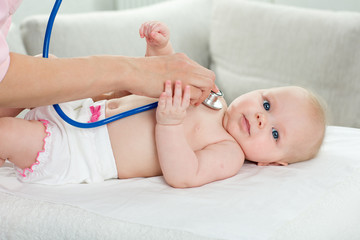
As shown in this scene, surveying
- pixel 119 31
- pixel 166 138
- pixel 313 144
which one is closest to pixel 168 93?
pixel 166 138

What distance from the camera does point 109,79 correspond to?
3.51 feet

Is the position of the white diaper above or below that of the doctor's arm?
below

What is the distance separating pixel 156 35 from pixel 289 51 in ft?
3.11

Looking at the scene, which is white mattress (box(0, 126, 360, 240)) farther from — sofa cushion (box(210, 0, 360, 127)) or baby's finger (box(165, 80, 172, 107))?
sofa cushion (box(210, 0, 360, 127))

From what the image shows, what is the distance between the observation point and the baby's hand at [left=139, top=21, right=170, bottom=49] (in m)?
1.39

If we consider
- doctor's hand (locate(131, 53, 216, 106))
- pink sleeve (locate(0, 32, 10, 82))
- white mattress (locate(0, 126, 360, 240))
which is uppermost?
pink sleeve (locate(0, 32, 10, 82))

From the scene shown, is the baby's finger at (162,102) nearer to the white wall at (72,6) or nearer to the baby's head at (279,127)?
the baby's head at (279,127)

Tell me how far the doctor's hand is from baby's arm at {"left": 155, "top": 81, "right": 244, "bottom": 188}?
0.06 feet

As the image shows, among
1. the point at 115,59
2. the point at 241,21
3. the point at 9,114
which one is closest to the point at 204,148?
the point at 115,59

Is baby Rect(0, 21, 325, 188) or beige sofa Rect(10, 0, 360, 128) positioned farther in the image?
beige sofa Rect(10, 0, 360, 128)

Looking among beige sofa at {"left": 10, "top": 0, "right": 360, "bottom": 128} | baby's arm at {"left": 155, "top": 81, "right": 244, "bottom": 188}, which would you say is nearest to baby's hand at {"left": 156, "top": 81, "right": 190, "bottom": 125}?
baby's arm at {"left": 155, "top": 81, "right": 244, "bottom": 188}

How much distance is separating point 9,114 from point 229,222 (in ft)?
2.42

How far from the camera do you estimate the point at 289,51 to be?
214 cm

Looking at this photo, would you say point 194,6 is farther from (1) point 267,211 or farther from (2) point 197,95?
(1) point 267,211
